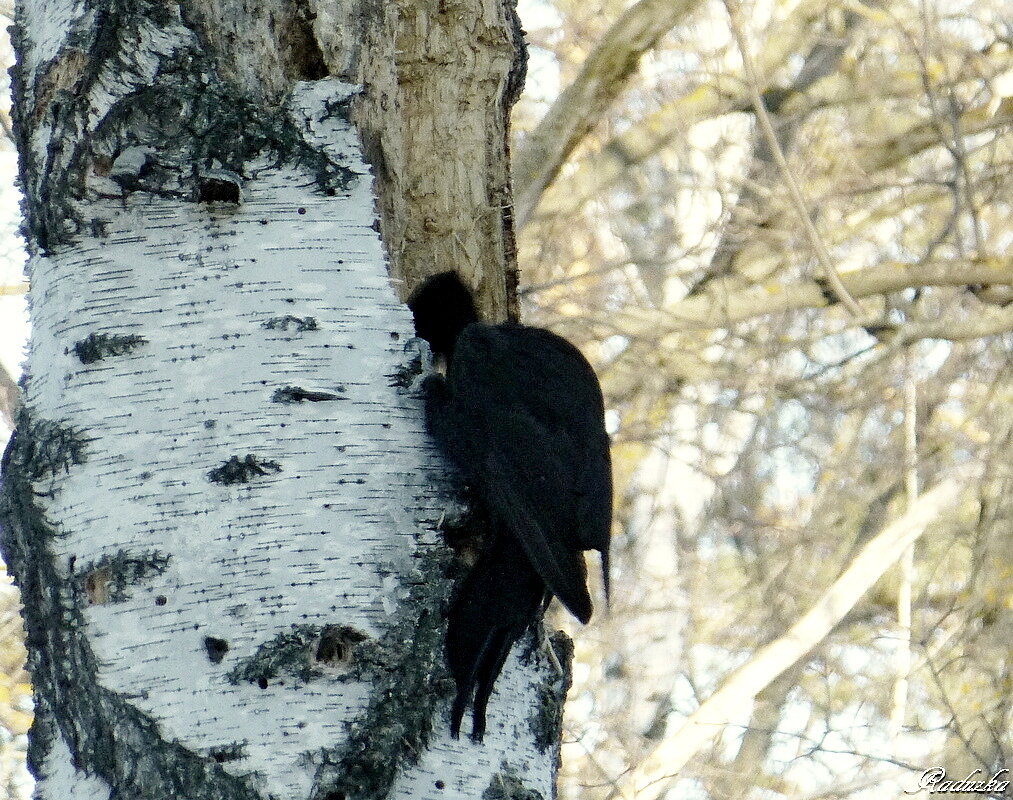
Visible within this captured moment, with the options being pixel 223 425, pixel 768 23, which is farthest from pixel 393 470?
pixel 768 23

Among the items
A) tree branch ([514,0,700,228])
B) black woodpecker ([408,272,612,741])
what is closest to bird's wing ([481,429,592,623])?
black woodpecker ([408,272,612,741])

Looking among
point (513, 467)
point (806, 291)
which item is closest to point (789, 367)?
point (806, 291)

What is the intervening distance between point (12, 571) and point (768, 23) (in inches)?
241

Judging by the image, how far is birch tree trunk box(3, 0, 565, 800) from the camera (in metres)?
1.43

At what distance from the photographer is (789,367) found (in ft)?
21.9

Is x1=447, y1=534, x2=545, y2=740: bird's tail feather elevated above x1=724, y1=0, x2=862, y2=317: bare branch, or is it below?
below

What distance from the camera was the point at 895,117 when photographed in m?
6.88

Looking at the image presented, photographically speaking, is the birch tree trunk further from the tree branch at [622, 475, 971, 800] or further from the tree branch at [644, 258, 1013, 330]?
the tree branch at [644, 258, 1013, 330]

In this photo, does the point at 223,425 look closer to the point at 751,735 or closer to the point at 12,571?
the point at 12,571

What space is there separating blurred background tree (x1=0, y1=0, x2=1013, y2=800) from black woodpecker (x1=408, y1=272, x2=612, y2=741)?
11.7 ft

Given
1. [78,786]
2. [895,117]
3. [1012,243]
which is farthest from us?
[895,117]
